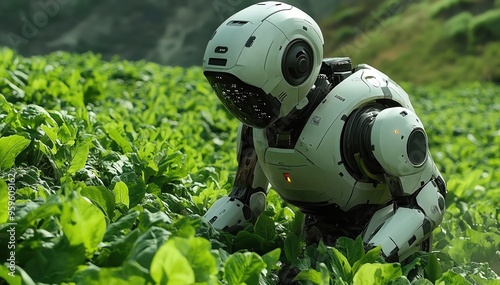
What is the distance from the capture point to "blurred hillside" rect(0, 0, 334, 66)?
22156 mm

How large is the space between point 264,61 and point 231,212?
0.91 m

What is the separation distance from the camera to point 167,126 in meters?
6.70

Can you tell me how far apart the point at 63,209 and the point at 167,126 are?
4099 millimetres

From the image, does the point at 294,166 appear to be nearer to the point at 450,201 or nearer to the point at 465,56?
the point at 450,201

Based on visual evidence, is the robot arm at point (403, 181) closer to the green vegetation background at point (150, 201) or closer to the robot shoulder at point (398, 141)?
the robot shoulder at point (398, 141)

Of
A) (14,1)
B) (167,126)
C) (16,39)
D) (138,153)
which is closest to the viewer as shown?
(138,153)

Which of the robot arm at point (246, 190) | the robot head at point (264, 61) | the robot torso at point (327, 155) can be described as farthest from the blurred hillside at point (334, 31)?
the robot head at point (264, 61)

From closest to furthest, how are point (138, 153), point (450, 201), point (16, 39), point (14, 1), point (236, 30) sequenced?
point (236, 30) < point (138, 153) < point (450, 201) < point (16, 39) < point (14, 1)

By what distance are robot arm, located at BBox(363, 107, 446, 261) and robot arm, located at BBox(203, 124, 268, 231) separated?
674 millimetres

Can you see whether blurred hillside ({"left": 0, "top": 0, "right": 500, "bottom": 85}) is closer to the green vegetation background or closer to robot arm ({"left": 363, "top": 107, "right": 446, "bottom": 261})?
the green vegetation background

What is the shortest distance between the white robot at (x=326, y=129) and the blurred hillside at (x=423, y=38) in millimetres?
20900

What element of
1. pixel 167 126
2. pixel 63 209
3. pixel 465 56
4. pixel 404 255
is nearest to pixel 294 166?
pixel 404 255

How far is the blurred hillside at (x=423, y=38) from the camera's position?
25422mm

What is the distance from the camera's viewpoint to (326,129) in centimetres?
373
